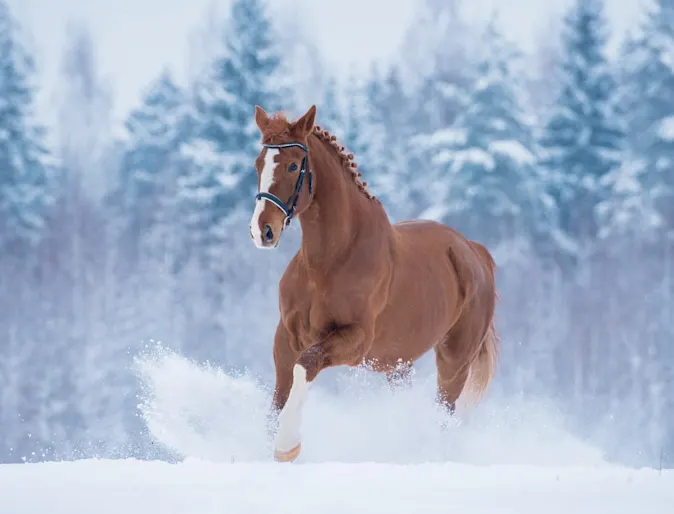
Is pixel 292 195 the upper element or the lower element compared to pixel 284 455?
upper

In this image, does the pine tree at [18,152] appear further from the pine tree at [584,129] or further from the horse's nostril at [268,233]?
the horse's nostril at [268,233]

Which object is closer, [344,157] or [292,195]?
[292,195]

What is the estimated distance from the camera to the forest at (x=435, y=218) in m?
21.3

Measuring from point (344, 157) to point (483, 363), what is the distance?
3.00 metres

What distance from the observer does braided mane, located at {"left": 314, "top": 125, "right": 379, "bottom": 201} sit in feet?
19.9

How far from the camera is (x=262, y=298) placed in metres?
22.6

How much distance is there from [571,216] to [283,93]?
823 centimetres

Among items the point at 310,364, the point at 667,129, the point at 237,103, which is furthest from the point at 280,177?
the point at 667,129

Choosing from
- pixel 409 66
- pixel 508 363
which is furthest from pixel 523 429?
pixel 409 66

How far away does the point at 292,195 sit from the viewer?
18.0 feet

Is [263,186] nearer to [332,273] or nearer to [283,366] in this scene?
[332,273]

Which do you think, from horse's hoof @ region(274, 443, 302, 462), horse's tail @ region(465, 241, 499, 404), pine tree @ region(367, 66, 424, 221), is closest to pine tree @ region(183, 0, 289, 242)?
pine tree @ region(367, 66, 424, 221)

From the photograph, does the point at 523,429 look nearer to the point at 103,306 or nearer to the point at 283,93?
the point at 283,93

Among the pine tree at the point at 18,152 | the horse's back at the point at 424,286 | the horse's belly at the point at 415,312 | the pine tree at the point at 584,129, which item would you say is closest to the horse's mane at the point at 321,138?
the horse's back at the point at 424,286
